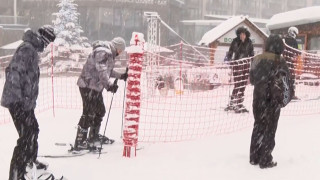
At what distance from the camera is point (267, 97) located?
5.54m

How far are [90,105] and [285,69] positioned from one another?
302 centimetres

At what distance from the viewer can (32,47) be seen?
4.53 m

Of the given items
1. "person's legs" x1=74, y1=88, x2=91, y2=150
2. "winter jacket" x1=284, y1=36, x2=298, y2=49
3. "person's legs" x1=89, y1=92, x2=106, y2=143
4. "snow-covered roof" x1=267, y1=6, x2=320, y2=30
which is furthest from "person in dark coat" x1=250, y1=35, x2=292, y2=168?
"snow-covered roof" x1=267, y1=6, x2=320, y2=30

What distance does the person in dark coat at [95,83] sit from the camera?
19.4 feet

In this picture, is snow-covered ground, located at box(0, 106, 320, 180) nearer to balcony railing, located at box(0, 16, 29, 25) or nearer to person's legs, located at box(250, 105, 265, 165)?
person's legs, located at box(250, 105, 265, 165)

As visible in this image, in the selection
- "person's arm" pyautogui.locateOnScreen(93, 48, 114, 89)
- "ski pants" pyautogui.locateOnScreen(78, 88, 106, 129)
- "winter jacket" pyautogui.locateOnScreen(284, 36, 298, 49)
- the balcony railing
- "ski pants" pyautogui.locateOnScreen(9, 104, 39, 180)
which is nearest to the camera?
"ski pants" pyautogui.locateOnScreen(9, 104, 39, 180)

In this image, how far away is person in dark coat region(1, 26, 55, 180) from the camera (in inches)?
174

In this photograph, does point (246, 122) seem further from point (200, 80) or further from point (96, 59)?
point (200, 80)

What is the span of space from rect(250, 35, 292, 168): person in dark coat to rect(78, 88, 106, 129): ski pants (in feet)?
7.97

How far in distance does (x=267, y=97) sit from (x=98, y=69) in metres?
2.51

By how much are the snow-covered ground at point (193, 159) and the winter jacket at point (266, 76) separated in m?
1.00

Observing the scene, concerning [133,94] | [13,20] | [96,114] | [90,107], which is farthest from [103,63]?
[13,20]

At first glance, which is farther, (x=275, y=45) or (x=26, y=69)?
(x=275, y=45)

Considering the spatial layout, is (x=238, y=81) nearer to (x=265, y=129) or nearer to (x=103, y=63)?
(x=265, y=129)
